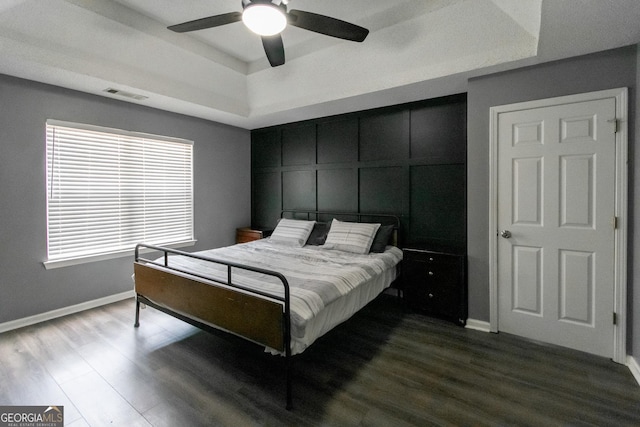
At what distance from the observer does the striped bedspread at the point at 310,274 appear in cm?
195

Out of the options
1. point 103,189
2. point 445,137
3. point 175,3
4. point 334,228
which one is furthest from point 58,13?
point 445,137

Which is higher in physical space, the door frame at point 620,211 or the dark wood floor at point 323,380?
the door frame at point 620,211

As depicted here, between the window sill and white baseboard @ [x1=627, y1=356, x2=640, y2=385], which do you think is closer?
white baseboard @ [x1=627, y1=356, x2=640, y2=385]

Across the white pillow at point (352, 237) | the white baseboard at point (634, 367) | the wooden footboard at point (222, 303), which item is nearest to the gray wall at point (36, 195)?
the wooden footboard at point (222, 303)

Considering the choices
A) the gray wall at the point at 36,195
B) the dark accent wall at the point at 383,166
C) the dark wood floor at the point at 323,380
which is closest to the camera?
the dark wood floor at the point at 323,380

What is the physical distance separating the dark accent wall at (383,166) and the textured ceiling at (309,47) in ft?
0.93

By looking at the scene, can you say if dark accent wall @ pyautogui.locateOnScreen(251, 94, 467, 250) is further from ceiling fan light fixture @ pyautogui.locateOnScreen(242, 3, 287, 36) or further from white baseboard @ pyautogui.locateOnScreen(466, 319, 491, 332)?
ceiling fan light fixture @ pyautogui.locateOnScreen(242, 3, 287, 36)

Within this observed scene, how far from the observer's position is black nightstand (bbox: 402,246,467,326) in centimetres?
298

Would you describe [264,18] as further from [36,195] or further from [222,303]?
[36,195]

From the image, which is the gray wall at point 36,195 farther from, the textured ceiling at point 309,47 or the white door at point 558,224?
the white door at point 558,224

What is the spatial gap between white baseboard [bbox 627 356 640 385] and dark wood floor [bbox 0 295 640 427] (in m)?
0.04

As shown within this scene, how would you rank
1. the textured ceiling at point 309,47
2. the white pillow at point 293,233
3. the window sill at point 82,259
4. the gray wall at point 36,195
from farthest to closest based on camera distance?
the white pillow at point 293,233 → the window sill at point 82,259 → the gray wall at point 36,195 → the textured ceiling at point 309,47

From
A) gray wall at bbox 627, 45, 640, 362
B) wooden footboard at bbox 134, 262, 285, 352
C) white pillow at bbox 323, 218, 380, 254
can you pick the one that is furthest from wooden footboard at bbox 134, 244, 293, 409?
gray wall at bbox 627, 45, 640, 362

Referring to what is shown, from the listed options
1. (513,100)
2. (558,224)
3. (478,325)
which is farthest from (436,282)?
(513,100)
